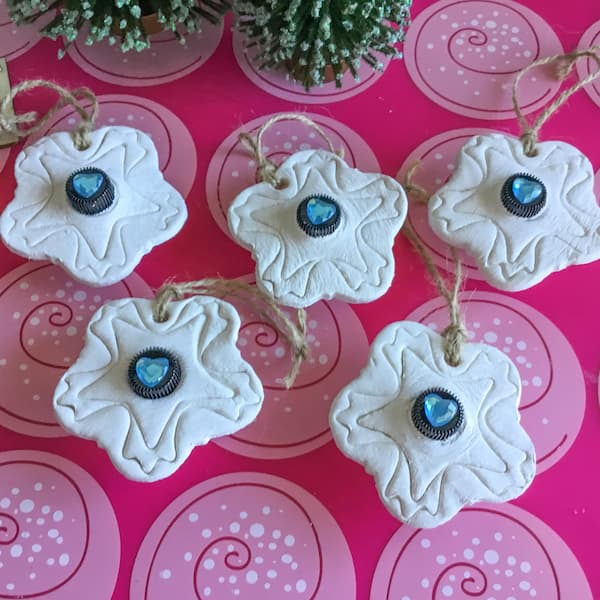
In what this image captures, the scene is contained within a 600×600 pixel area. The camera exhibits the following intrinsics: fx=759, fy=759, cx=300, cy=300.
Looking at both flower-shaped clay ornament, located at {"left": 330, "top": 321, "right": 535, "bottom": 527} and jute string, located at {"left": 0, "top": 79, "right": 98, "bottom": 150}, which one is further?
jute string, located at {"left": 0, "top": 79, "right": 98, "bottom": 150}

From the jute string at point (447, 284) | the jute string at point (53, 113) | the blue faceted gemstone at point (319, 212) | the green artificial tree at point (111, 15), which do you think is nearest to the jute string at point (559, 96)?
the jute string at point (447, 284)

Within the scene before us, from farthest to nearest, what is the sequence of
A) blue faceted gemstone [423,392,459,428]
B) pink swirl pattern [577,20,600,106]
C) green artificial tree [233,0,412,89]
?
pink swirl pattern [577,20,600,106] → green artificial tree [233,0,412,89] → blue faceted gemstone [423,392,459,428]


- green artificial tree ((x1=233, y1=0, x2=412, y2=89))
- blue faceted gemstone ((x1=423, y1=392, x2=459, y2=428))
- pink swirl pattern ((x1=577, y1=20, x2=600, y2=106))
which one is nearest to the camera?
blue faceted gemstone ((x1=423, y1=392, x2=459, y2=428))

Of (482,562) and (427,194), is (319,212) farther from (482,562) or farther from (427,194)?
(482,562)

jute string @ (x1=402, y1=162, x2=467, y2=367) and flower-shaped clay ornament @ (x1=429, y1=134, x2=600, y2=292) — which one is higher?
flower-shaped clay ornament @ (x1=429, y1=134, x2=600, y2=292)

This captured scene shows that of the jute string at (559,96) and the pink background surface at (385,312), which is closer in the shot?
the pink background surface at (385,312)

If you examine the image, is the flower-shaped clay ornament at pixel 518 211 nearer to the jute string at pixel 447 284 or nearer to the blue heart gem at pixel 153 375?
the jute string at pixel 447 284

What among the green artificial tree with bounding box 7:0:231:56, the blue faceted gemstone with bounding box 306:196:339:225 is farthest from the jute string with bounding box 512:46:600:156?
the green artificial tree with bounding box 7:0:231:56

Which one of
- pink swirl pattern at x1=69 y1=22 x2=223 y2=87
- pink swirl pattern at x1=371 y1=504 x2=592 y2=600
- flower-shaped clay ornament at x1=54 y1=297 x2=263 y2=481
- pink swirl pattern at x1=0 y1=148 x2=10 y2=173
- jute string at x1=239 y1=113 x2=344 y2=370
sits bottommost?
pink swirl pattern at x1=371 y1=504 x2=592 y2=600

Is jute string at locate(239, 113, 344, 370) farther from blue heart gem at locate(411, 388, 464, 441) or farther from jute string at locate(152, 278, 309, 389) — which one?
blue heart gem at locate(411, 388, 464, 441)
